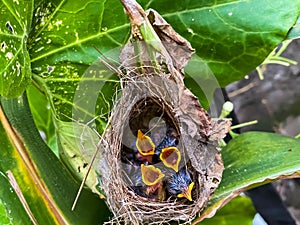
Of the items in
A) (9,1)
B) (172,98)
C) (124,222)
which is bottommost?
(124,222)

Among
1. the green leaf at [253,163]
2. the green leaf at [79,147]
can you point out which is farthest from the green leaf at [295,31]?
the green leaf at [79,147]

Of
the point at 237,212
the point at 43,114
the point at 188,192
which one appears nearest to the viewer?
the point at 188,192

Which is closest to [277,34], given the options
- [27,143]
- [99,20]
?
[99,20]

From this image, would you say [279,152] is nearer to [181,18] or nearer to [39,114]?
[181,18]

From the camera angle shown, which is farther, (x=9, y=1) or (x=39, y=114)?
(x=39, y=114)

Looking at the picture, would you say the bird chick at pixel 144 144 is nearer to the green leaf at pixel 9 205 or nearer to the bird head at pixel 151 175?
the bird head at pixel 151 175

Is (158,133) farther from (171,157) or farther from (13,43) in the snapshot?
(13,43)

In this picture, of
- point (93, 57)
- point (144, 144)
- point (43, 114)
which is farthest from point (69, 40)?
point (43, 114)
